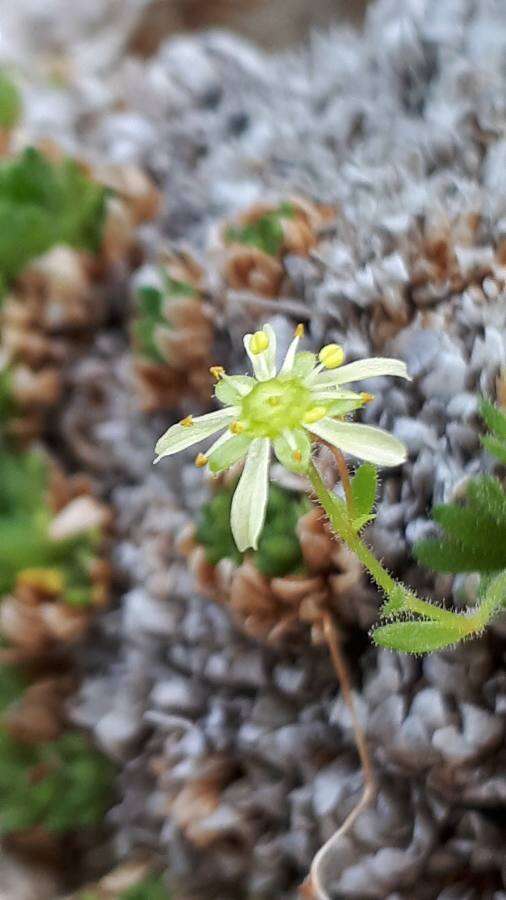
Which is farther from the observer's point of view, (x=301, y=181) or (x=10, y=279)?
(x=10, y=279)

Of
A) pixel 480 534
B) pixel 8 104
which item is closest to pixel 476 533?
pixel 480 534

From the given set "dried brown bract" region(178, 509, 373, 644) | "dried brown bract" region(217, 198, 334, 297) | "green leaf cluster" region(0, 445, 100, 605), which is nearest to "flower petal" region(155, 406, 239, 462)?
"dried brown bract" region(178, 509, 373, 644)

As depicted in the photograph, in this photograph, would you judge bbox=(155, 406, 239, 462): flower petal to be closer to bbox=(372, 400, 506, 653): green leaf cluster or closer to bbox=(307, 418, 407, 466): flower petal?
bbox=(307, 418, 407, 466): flower petal

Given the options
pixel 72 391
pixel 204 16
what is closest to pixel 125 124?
pixel 72 391

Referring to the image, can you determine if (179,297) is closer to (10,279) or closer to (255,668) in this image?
(10,279)

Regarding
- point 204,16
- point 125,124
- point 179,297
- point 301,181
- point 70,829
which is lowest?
point 70,829

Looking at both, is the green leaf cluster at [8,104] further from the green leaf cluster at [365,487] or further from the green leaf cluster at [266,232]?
the green leaf cluster at [365,487]

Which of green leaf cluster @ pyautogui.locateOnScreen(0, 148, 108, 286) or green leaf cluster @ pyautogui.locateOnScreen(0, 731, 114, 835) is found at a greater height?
green leaf cluster @ pyautogui.locateOnScreen(0, 148, 108, 286)
